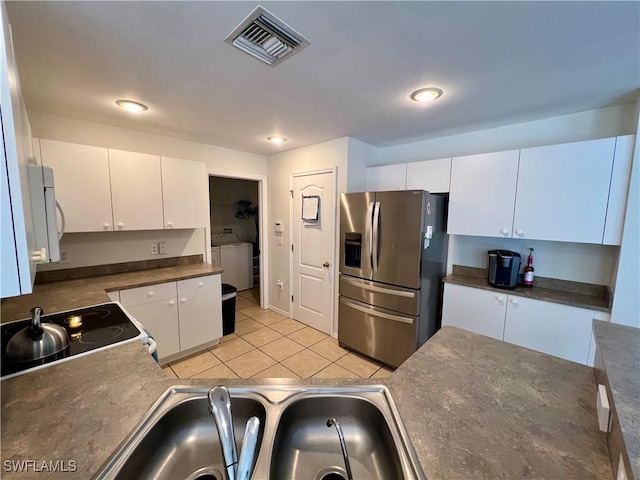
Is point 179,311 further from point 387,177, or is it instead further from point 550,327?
point 550,327

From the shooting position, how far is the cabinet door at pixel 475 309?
222 cm

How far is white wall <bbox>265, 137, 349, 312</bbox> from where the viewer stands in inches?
116

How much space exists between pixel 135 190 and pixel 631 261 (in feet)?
13.0

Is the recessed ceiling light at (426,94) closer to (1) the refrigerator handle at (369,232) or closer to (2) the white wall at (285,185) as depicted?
(1) the refrigerator handle at (369,232)

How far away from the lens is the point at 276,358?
8.89 ft

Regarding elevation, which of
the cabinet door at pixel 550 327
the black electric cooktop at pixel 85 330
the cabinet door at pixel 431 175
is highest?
the cabinet door at pixel 431 175

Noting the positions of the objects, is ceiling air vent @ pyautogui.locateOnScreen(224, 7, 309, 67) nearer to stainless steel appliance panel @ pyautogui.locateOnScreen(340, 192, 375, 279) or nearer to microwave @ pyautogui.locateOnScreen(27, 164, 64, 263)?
microwave @ pyautogui.locateOnScreen(27, 164, 64, 263)

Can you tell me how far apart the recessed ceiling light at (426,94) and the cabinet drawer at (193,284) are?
100 inches

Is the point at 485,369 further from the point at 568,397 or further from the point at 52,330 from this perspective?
the point at 52,330

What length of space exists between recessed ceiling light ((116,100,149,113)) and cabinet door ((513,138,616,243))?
3.14 metres

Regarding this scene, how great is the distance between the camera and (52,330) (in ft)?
3.99

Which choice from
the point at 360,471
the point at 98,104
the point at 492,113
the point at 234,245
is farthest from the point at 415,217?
the point at 234,245

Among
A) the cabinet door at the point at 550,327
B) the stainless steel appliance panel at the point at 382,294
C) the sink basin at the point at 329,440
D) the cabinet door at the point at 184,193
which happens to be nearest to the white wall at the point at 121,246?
the cabinet door at the point at 184,193

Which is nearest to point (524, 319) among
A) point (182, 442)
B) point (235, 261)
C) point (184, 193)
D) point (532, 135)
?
point (532, 135)
